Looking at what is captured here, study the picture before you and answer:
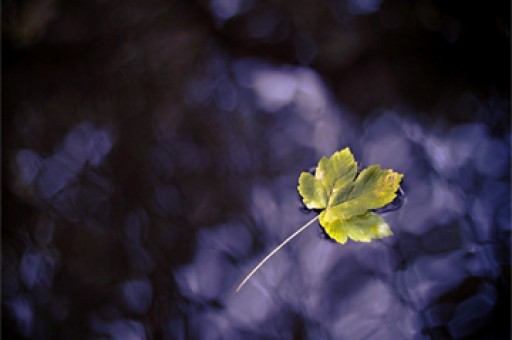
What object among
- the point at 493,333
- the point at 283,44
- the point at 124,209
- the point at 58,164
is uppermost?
the point at 283,44

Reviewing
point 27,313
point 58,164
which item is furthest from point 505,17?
point 27,313

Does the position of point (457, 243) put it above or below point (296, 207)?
below

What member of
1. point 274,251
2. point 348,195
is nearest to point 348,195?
point 348,195

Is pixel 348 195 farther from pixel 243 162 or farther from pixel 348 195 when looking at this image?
pixel 243 162

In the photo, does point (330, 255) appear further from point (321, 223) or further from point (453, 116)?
point (453, 116)

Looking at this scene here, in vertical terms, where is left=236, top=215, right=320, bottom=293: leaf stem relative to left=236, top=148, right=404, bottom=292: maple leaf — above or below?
below

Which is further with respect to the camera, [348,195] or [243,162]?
[243,162]

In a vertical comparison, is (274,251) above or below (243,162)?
below
